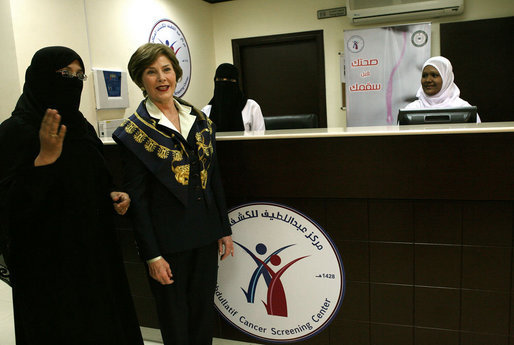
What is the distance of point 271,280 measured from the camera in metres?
1.96

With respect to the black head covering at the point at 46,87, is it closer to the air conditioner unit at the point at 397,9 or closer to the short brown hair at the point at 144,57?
the short brown hair at the point at 144,57

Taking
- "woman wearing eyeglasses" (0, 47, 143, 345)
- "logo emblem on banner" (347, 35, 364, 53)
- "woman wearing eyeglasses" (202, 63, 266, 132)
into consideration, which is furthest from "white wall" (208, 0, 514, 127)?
"woman wearing eyeglasses" (0, 47, 143, 345)

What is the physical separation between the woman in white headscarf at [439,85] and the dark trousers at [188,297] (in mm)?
2262

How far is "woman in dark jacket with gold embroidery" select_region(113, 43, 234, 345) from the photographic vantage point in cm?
152

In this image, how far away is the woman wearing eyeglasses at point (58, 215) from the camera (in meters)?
1.25

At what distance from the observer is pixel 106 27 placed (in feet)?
11.8

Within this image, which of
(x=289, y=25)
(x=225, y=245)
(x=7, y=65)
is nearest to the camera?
(x=225, y=245)

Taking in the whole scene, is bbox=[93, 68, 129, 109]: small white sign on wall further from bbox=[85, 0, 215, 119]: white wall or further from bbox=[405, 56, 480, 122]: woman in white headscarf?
bbox=[405, 56, 480, 122]: woman in white headscarf

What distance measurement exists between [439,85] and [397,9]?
174cm

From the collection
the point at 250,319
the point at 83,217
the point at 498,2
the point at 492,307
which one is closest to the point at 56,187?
the point at 83,217

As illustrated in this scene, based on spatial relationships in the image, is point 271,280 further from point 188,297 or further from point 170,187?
point 170,187

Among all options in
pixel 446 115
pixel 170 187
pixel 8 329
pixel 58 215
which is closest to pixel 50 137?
pixel 58 215

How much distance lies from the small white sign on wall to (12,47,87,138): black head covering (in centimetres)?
218

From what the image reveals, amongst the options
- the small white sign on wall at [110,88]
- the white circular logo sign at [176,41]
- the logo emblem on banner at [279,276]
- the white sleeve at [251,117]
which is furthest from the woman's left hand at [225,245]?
the white circular logo sign at [176,41]
